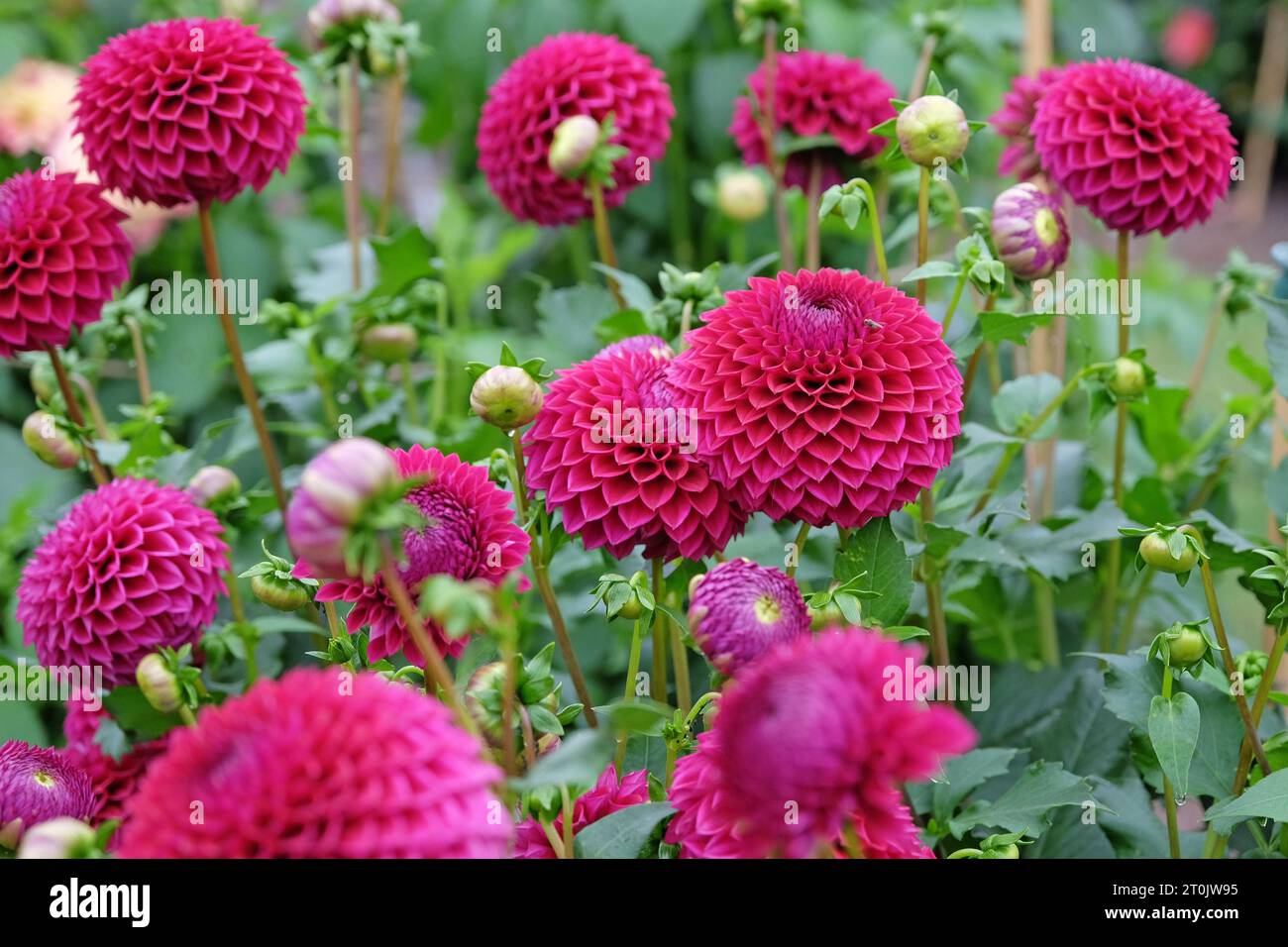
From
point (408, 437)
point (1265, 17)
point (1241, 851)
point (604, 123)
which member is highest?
point (1265, 17)

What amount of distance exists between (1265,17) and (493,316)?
3.75m

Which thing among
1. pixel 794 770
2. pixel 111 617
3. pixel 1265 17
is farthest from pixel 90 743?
pixel 1265 17

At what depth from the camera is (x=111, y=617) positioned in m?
0.74

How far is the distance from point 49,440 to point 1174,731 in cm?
74

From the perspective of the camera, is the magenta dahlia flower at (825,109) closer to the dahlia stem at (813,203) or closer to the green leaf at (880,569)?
the dahlia stem at (813,203)

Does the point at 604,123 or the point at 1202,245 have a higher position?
the point at 1202,245

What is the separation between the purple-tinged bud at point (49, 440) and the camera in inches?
34.3

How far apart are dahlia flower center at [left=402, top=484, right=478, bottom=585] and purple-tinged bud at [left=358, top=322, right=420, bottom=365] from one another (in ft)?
1.33

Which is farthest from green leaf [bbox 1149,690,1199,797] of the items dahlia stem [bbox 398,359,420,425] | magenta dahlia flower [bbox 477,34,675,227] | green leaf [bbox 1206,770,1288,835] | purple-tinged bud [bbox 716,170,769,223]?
purple-tinged bud [bbox 716,170,769,223]

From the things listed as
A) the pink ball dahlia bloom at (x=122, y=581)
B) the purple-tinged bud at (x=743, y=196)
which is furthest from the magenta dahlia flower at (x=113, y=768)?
the purple-tinged bud at (x=743, y=196)

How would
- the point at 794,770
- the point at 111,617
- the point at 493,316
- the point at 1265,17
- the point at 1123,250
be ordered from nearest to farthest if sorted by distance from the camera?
the point at 794,770 < the point at 111,617 < the point at 1123,250 < the point at 493,316 < the point at 1265,17

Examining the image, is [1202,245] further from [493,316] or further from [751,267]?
[751,267]

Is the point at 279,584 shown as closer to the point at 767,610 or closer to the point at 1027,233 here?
the point at 767,610

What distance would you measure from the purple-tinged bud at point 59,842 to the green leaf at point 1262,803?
535 millimetres
